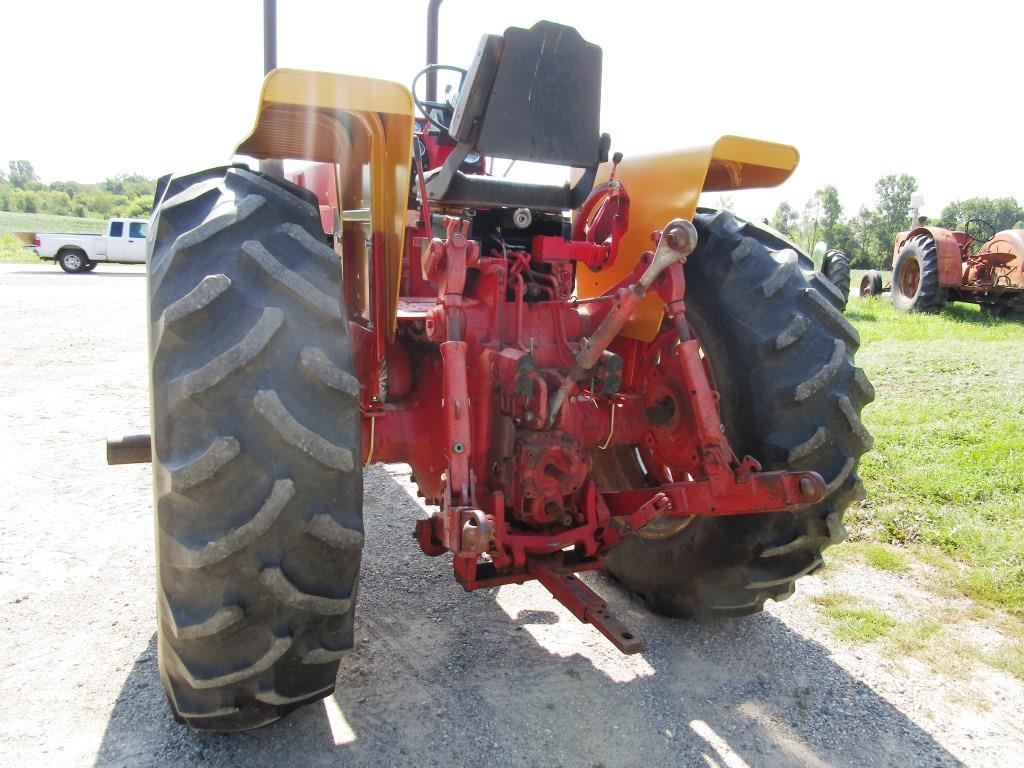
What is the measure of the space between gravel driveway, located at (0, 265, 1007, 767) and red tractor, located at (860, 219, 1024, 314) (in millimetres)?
12449

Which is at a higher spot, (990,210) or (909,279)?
(990,210)

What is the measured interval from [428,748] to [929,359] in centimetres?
776

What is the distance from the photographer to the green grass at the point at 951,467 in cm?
372

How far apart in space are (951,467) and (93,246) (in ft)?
77.8

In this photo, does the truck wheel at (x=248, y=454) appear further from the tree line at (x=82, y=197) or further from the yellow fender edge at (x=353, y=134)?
the tree line at (x=82, y=197)

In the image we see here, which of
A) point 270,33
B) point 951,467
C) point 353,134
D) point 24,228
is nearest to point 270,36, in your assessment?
point 270,33

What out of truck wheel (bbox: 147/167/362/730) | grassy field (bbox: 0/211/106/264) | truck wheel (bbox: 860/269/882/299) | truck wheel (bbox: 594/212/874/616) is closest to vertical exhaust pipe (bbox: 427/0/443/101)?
truck wheel (bbox: 594/212/874/616)

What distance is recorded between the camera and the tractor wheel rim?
14836 millimetres

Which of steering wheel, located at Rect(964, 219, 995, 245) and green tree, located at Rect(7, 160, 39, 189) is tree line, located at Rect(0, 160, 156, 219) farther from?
steering wheel, located at Rect(964, 219, 995, 245)

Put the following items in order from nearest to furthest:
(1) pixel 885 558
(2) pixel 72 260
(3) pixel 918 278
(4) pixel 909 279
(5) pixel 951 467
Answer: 1. (1) pixel 885 558
2. (5) pixel 951 467
3. (3) pixel 918 278
4. (4) pixel 909 279
5. (2) pixel 72 260

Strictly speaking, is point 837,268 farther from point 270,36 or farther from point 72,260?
point 72,260

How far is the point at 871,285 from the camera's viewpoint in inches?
666

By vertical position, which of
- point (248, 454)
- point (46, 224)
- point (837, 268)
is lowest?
point (46, 224)

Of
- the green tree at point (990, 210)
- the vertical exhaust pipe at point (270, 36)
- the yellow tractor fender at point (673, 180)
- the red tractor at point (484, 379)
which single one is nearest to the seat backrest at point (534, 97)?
the red tractor at point (484, 379)
